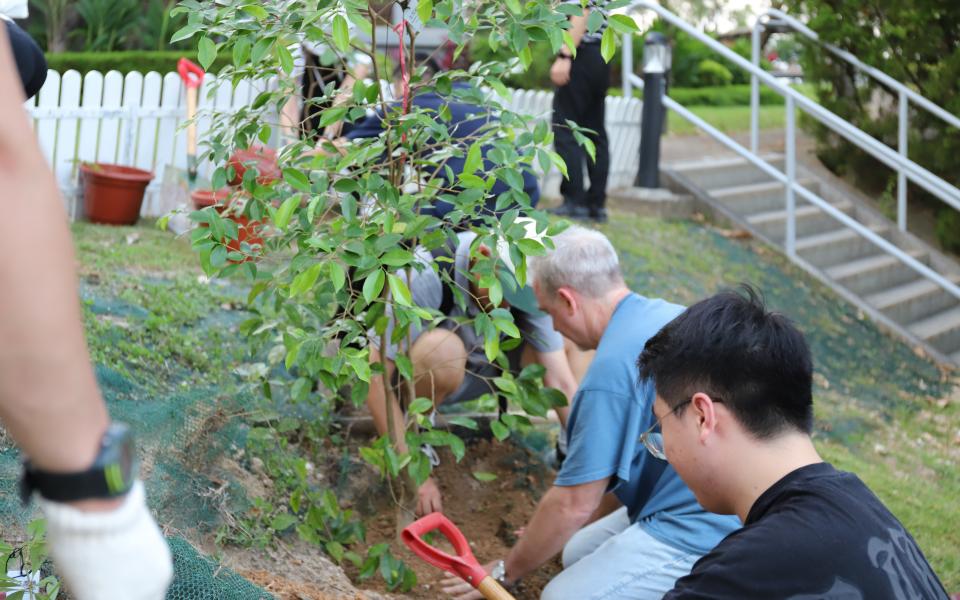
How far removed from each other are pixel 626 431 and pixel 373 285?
2.77 feet

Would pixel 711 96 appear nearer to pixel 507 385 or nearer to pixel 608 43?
pixel 507 385

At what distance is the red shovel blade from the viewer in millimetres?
2881

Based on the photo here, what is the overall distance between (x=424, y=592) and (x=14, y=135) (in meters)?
2.63

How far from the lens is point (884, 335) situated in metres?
7.83

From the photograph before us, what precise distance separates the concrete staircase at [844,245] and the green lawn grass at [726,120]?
2388 mm

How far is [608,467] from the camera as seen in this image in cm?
299

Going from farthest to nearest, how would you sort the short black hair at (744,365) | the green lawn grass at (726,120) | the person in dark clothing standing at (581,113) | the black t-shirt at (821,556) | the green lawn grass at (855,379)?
the green lawn grass at (726,120) < the person in dark clothing standing at (581,113) < the green lawn grass at (855,379) < the short black hair at (744,365) < the black t-shirt at (821,556)

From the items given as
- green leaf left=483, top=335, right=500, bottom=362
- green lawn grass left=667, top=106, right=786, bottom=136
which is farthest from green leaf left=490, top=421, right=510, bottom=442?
green lawn grass left=667, top=106, right=786, bottom=136

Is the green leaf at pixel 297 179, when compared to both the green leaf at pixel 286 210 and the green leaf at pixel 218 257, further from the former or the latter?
the green leaf at pixel 218 257

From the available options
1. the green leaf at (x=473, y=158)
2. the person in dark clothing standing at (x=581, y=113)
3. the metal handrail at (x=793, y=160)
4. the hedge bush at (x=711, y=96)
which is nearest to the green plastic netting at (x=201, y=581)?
the green leaf at (x=473, y=158)

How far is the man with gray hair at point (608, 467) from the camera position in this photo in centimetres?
298

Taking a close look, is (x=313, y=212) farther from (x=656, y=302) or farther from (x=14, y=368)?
(x=14, y=368)

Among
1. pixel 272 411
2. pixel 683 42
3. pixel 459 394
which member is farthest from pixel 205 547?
pixel 683 42

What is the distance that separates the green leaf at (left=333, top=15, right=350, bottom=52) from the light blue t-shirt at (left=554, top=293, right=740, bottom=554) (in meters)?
1.08
